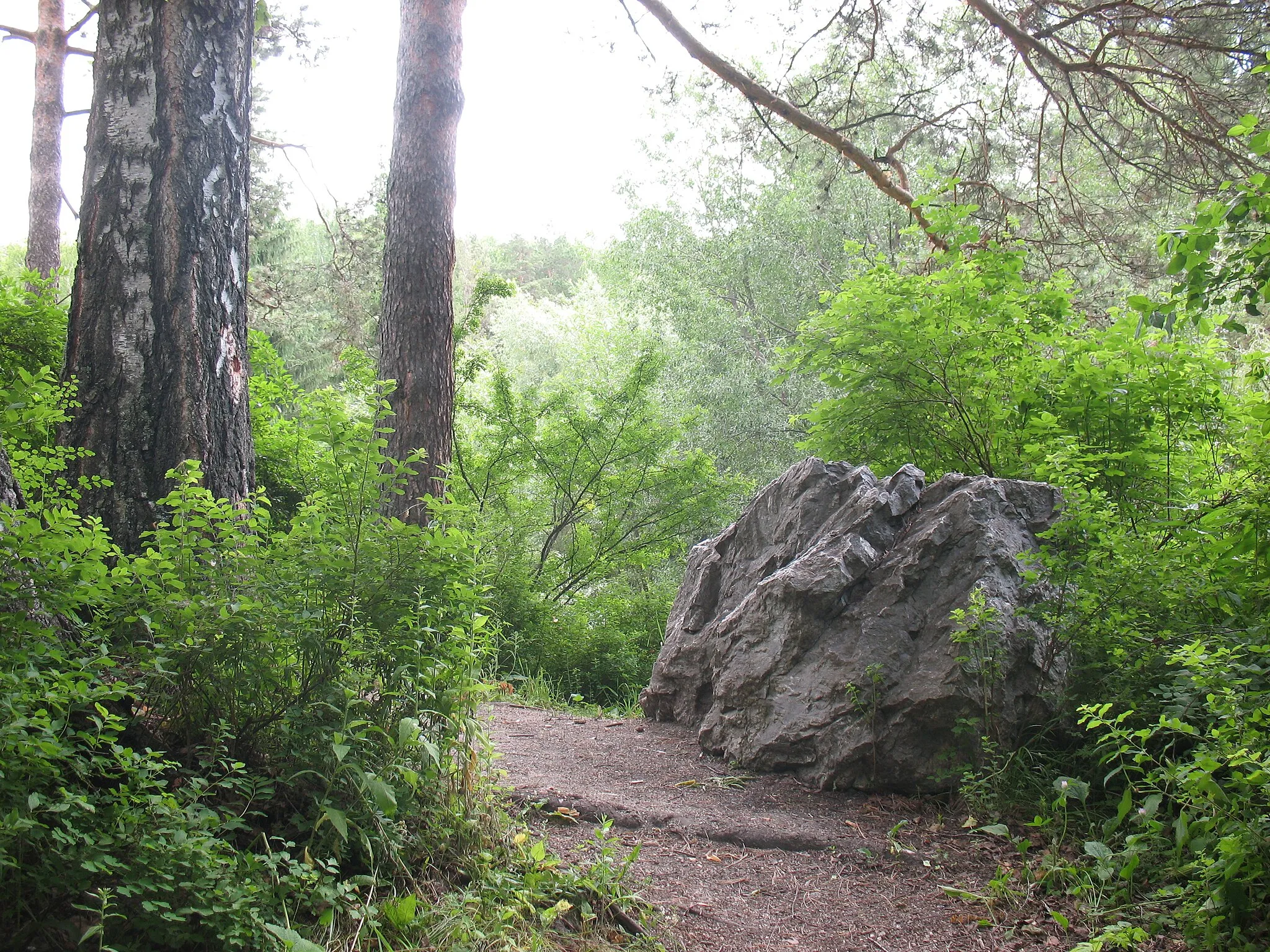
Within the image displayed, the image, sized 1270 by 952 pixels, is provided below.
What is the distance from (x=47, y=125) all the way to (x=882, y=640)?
39.2 feet

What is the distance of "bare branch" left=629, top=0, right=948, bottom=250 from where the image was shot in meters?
6.64

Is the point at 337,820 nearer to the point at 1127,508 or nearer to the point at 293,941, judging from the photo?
the point at 293,941

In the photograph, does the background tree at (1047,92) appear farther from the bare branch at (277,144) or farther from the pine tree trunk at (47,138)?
the pine tree trunk at (47,138)

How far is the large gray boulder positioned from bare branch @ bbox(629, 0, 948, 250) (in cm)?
218

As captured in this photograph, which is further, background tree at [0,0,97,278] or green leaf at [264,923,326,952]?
background tree at [0,0,97,278]

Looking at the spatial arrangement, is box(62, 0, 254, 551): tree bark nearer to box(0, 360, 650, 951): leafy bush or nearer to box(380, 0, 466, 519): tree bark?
box(0, 360, 650, 951): leafy bush

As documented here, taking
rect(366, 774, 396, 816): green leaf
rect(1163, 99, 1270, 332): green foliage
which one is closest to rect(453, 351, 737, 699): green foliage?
rect(366, 774, 396, 816): green leaf

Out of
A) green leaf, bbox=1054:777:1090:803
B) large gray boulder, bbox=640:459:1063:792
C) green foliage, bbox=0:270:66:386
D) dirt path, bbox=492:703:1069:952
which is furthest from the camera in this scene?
green foliage, bbox=0:270:66:386

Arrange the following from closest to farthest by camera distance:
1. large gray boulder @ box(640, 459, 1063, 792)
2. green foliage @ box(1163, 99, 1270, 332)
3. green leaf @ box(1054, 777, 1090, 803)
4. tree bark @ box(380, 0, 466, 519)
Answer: green foliage @ box(1163, 99, 1270, 332), green leaf @ box(1054, 777, 1090, 803), large gray boulder @ box(640, 459, 1063, 792), tree bark @ box(380, 0, 466, 519)

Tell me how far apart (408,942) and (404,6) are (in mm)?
6537

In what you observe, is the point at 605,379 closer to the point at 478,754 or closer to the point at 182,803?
the point at 478,754

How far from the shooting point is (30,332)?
463 centimetres

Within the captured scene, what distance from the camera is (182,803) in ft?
7.34

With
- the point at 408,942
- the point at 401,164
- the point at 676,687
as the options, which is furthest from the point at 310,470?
the point at 401,164
